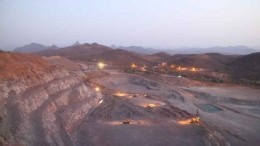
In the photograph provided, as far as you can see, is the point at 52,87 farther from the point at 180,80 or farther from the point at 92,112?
the point at 180,80

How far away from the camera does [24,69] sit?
21500 millimetres

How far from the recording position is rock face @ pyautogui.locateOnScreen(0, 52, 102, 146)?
601 inches

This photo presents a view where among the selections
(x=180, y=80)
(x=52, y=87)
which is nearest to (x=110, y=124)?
(x=52, y=87)

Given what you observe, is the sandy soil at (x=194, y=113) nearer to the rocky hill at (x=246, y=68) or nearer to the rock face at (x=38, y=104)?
the rock face at (x=38, y=104)

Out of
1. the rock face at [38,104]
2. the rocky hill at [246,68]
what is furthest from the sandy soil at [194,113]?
the rocky hill at [246,68]

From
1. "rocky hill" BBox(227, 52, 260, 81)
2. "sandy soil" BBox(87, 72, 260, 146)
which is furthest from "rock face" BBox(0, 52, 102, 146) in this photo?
"rocky hill" BBox(227, 52, 260, 81)

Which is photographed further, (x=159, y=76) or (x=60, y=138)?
(x=159, y=76)

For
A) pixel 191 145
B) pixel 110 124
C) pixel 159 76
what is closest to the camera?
pixel 191 145

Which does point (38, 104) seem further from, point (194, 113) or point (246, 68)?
point (246, 68)

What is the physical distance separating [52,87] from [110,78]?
2563 centimetres

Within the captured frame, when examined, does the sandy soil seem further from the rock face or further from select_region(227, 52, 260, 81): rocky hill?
select_region(227, 52, 260, 81): rocky hill

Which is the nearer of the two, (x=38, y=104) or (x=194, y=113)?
(x=38, y=104)

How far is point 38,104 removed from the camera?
1961cm

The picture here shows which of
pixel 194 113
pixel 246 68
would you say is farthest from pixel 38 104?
pixel 246 68
